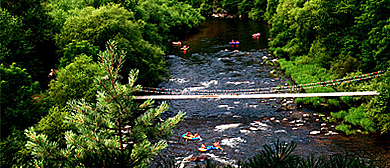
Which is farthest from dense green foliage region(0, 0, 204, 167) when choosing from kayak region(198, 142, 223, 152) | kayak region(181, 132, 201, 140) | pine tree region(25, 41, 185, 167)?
pine tree region(25, 41, 185, 167)

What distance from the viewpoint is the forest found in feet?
13.5

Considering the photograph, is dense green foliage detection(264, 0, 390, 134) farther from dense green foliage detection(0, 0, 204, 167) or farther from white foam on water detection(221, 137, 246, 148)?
dense green foliage detection(0, 0, 204, 167)

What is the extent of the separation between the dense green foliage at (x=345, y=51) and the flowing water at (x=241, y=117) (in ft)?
3.87

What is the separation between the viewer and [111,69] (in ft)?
12.7

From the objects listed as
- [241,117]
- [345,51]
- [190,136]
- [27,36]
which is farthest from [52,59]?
[345,51]

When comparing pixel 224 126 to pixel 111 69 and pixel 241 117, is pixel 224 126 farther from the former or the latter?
pixel 111 69

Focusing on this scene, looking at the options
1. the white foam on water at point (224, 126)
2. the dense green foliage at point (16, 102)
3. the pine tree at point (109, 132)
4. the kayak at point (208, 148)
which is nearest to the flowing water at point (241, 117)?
the white foam on water at point (224, 126)

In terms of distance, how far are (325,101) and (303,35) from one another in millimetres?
9439

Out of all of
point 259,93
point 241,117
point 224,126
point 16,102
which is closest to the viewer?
point 16,102

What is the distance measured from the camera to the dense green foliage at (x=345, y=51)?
18.1 metres

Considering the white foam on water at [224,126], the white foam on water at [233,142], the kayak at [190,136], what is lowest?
the white foam on water at [233,142]

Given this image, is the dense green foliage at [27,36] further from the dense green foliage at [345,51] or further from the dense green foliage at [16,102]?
the dense green foliage at [345,51]

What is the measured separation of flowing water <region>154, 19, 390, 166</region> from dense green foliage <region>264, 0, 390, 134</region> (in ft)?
3.87

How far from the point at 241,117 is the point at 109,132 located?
16732 mm
